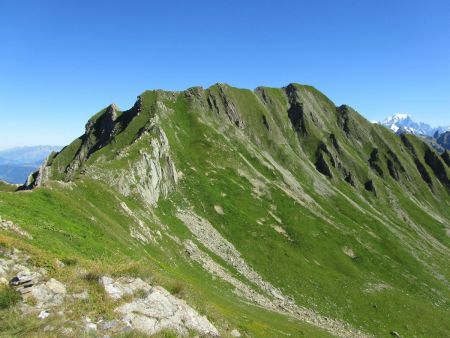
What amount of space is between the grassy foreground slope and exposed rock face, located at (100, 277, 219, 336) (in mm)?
1005

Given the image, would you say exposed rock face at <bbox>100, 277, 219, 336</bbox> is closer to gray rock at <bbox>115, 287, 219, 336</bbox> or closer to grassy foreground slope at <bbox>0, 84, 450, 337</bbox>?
gray rock at <bbox>115, 287, 219, 336</bbox>

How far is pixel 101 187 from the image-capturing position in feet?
205

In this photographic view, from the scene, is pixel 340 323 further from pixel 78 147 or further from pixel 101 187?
pixel 78 147

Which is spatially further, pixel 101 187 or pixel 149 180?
pixel 149 180

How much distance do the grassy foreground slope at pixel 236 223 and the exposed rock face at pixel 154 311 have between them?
39.6 inches

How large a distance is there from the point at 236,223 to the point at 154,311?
75.1 meters

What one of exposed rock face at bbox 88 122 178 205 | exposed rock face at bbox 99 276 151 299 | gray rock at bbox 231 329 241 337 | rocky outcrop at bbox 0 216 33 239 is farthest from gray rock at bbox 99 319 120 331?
exposed rock face at bbox 88 122 178 205

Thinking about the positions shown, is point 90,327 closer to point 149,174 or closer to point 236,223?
point 149,174

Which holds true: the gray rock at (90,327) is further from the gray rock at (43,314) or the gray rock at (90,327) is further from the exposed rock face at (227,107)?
the exposed rock face at (227,107)

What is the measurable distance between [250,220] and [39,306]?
82194 millimetres

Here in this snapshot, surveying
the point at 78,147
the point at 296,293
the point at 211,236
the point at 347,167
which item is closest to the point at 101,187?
the point at 211,236

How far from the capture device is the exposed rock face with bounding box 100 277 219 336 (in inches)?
630

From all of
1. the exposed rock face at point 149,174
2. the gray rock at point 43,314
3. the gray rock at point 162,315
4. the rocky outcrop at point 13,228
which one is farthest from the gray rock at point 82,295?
the exposed rock face at point 149,174

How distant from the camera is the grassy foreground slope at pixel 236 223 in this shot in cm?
4150
